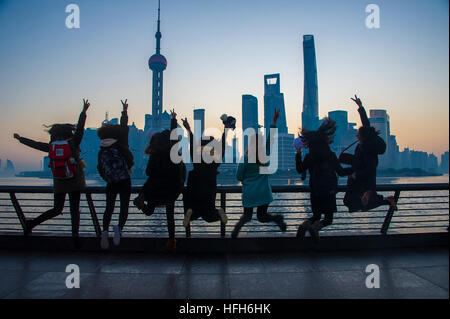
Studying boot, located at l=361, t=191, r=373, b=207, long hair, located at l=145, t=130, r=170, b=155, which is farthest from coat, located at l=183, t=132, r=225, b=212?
boot, located at l=361, t=191, r=373, b=207

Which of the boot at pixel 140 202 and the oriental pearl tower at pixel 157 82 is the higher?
the oriental pearl tower at pixel 157 82

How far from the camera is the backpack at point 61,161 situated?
382cm

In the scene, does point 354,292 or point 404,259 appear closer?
point 354,292

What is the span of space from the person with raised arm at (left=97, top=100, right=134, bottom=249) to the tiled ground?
0.63 metres

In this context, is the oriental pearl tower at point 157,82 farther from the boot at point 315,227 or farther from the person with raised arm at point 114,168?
the boot at point 315,227

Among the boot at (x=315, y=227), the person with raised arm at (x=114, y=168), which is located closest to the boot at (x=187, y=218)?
the person with raised arm at (x=114, y=168)

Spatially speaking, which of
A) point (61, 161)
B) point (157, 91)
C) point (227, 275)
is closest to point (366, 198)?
point (227, 275)

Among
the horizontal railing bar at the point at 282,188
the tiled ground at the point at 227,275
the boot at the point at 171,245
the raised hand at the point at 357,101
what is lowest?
the tiled ground at the point at 227,275

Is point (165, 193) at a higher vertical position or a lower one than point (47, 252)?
higher

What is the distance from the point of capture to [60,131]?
3965mm
